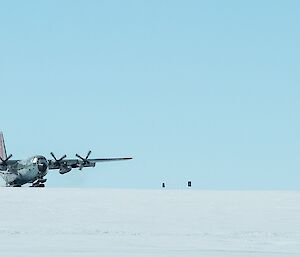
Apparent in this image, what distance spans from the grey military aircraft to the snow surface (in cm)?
4621

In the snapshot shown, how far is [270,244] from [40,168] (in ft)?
211

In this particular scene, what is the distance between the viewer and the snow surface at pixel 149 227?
1894cm

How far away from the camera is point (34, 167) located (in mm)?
83625

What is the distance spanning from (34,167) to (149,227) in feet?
194

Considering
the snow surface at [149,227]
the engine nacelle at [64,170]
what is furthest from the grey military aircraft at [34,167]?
the snow surface at [149,227]

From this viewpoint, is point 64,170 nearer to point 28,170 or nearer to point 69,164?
point 69,164

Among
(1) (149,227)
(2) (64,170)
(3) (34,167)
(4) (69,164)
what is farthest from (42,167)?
(1) (149,227)

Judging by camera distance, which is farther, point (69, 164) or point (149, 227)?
point (69, 164)

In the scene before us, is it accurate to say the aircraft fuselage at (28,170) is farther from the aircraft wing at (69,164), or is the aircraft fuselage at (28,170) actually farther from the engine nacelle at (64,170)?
the engine nacelle at (64,170)

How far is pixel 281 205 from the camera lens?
115 feet

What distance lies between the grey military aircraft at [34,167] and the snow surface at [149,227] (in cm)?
4621

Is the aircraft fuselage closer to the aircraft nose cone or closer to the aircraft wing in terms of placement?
the aircraft nose cone

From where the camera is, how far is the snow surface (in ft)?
62.1

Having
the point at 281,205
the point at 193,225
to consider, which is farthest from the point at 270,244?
the point at 281,205
